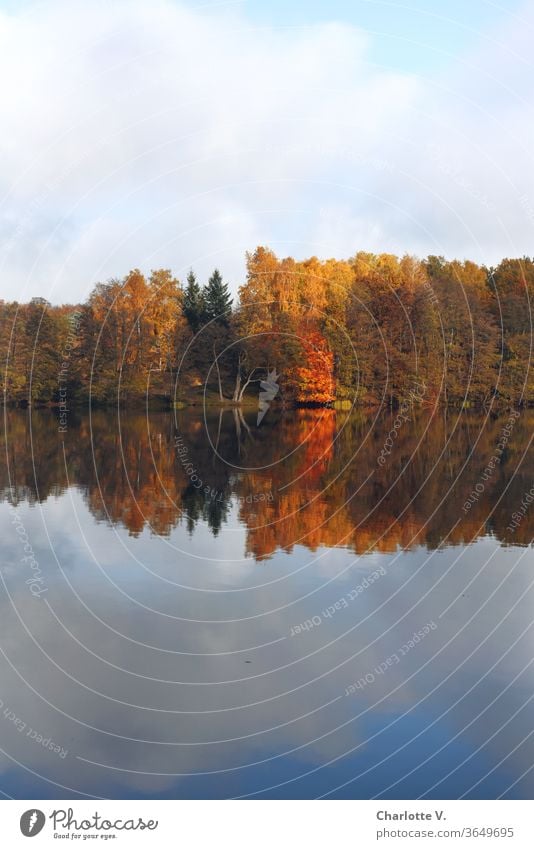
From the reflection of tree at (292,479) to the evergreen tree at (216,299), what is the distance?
65.7ft

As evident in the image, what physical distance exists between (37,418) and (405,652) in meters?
43.0

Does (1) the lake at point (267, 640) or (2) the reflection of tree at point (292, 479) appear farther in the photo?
Result: (2) the reflection of tree at point (292, 479)

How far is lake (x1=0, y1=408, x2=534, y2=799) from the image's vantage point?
7.70m

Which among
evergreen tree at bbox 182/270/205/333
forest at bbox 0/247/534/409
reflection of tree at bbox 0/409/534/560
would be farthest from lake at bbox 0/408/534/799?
evergreen tree at bbox 182/270/205/333

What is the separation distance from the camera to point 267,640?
10.6m

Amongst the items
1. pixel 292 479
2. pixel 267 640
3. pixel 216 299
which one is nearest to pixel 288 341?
pixel 216 299

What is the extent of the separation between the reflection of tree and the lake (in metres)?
0.14

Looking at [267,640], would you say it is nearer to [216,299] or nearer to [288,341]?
[288,341]

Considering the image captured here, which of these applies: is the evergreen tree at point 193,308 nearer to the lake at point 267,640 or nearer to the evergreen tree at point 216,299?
the evergreen tree at point 216,299

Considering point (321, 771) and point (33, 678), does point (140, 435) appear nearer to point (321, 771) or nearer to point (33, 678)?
point (33, 678)

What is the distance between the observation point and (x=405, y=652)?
33.7 ft

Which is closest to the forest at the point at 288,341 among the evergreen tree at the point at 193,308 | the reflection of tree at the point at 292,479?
the evergreen tree at the point at 193,308

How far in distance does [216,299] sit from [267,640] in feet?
172

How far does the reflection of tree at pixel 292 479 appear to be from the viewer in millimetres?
16828
